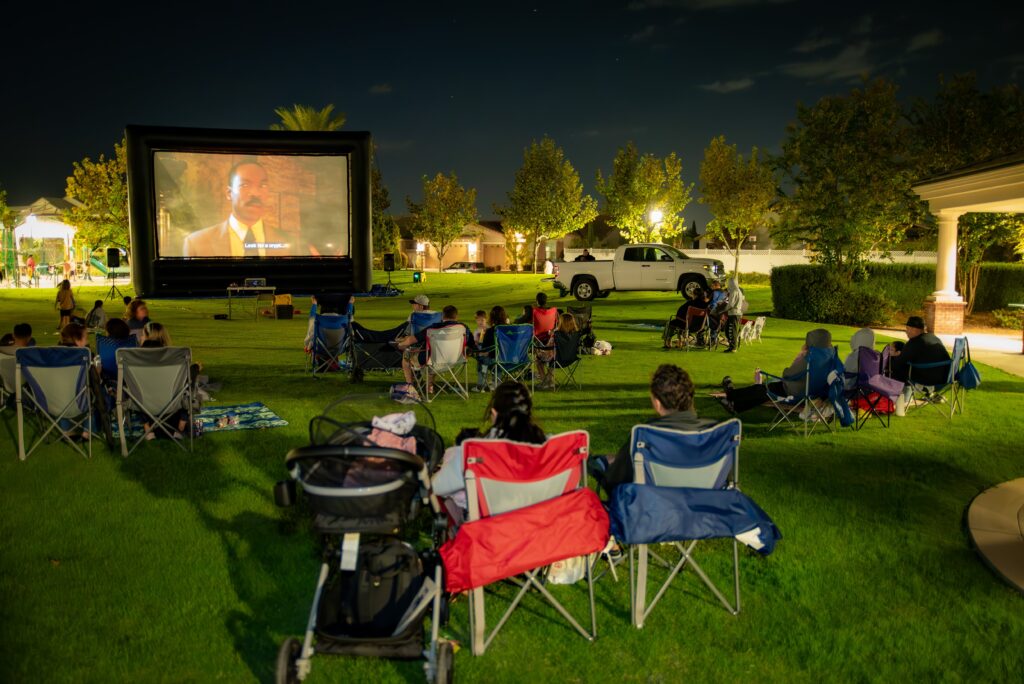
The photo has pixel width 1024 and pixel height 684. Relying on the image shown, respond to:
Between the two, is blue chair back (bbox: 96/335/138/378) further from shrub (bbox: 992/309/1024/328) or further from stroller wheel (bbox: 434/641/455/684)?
shrub (bbox: 992/309/1024/328)

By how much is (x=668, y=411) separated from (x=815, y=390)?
3.81 meters

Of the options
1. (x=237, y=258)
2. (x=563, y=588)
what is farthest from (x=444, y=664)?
(x=237, y=258)

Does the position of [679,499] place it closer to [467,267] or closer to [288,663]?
[288,663]

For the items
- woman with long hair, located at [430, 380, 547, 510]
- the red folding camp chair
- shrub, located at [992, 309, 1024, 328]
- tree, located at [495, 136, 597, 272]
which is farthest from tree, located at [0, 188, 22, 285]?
the red folding camp chair

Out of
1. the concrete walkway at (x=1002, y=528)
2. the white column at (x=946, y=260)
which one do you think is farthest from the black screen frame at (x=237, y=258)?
the white column at (x=946, y=260)

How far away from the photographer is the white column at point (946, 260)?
56.4ft

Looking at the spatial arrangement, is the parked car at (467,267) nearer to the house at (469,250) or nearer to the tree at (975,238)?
the house at (469,250)

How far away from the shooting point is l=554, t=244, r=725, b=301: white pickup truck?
2552 centimetres

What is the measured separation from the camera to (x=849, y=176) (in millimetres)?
21391

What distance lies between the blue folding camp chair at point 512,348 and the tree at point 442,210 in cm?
5061

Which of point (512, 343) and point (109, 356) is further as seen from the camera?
point (512, 343)

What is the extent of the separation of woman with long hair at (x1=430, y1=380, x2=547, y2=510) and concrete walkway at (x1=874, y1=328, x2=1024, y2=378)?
10.6 metres

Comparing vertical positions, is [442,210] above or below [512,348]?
above

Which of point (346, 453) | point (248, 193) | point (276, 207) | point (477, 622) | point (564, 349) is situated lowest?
point (477, 622)
